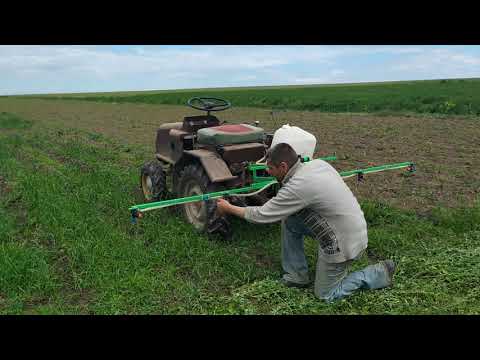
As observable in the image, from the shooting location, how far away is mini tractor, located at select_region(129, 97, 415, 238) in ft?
14.9

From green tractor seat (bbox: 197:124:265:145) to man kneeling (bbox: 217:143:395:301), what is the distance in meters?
1.51

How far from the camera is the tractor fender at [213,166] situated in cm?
452

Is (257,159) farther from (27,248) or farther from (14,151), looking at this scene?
(14,151)

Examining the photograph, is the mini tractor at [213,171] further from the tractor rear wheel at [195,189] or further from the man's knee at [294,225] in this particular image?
the man's knee at [294,225]

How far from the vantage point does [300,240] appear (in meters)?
3.87

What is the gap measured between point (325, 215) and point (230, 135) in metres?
2.00

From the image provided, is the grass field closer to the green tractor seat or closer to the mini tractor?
the mini tractor

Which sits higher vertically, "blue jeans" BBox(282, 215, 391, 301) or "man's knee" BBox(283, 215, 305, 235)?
"man's knee" BBox(283, 215, 305, 235)

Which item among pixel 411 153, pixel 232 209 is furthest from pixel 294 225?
pixel 411 153

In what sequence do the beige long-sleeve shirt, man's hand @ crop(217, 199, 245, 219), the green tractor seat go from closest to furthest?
the beige long-sleeve shirt, man's hand @ crop(217, 199, 245, 219), the green tractor seat

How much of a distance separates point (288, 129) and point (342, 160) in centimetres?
561

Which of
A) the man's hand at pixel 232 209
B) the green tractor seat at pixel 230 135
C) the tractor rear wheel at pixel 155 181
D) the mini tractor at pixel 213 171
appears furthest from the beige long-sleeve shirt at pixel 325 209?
the tractor rear wheel at pixel 155 181

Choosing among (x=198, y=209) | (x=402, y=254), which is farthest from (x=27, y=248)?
(x=402, y=254)

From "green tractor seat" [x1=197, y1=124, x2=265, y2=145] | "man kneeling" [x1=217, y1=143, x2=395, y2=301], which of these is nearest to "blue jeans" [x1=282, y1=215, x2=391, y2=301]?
"man kneeling" [x1=217, y1=143, x2=395, y2=301]
